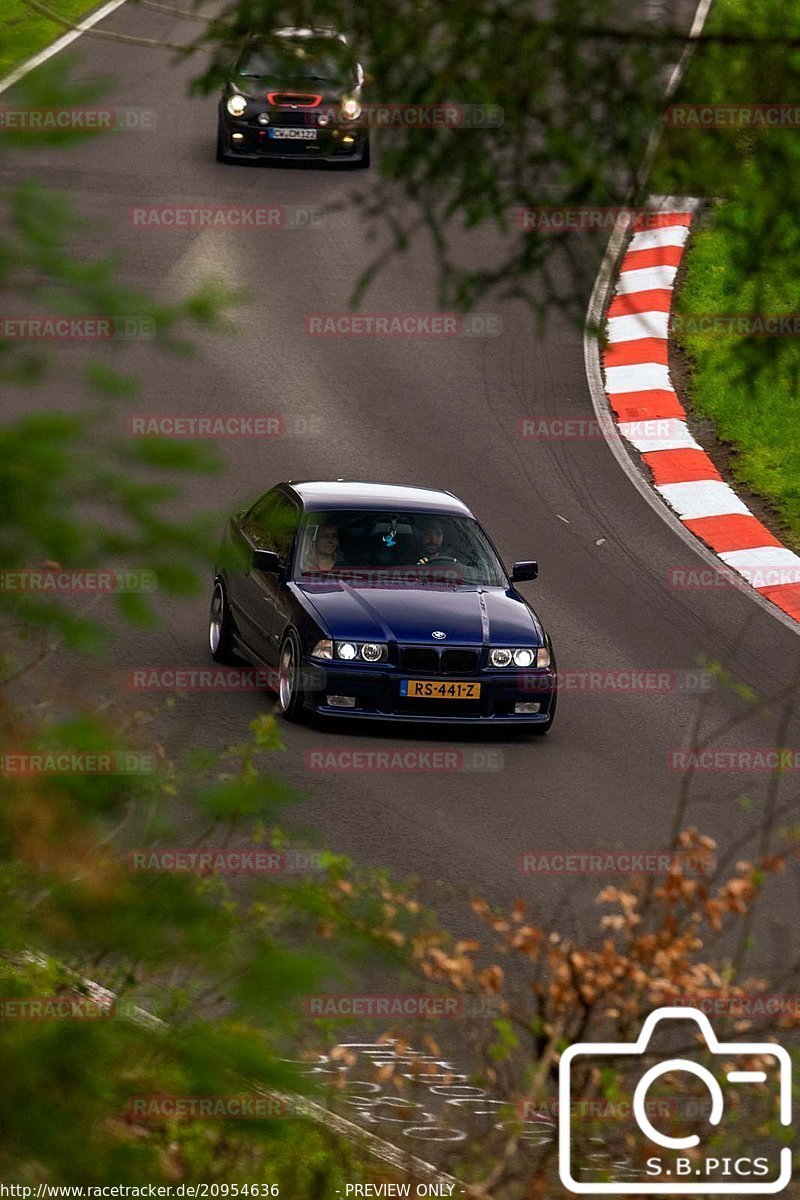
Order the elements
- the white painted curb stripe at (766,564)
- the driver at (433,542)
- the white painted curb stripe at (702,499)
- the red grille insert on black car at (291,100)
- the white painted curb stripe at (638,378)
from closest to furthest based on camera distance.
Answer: the driver at (433,542) < the white painted curb stripe at (766,564) < the white painted curb stripe at (702,499) < the white painted curb stripe at (638,378) < the red grille insert on black car at (291,100)

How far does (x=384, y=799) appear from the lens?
1134cm

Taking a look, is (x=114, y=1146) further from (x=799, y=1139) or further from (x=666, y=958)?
(x=799, y=1139)

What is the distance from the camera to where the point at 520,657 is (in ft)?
42.1

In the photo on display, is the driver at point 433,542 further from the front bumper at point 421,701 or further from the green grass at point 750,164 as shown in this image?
the green grass at point 750,164

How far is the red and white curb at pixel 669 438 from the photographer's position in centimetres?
1689

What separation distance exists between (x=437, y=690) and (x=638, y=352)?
436 inches

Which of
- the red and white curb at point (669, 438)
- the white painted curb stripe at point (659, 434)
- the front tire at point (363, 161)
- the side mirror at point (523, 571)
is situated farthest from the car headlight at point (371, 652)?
the front tire at point (363, 161)

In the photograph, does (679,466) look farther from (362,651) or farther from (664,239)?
(362,651)

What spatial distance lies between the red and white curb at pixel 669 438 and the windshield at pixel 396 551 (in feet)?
7.06

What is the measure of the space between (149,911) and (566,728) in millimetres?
10091

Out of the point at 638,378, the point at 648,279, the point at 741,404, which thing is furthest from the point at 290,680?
the point at 648,279

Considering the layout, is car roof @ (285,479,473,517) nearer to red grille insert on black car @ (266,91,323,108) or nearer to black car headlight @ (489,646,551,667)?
black car headlight @ (489,646,551,667)

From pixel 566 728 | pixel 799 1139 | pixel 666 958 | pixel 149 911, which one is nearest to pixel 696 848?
pixel 666 958

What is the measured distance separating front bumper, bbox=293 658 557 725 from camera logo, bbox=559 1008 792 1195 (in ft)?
24.3
